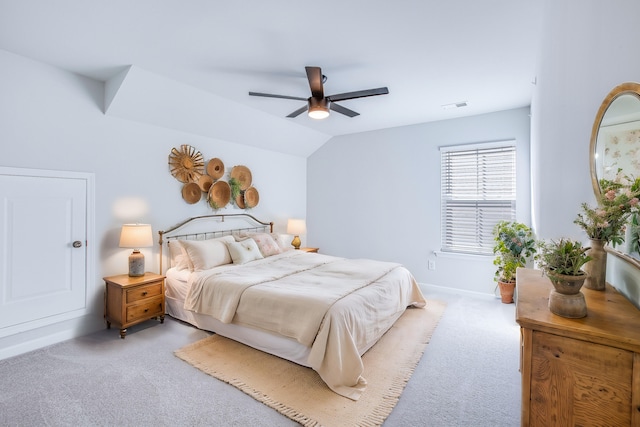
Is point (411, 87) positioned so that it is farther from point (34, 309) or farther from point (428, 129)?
point (34, 309)

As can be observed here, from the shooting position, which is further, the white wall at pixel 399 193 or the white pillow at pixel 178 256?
the white wall at pixel 399 193

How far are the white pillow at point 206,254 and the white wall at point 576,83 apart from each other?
3456 mm

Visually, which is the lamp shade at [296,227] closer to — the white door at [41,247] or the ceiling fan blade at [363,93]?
the ceiling fan blade at [363,93]

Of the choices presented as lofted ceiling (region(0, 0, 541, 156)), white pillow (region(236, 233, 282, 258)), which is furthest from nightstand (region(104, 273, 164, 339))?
lofted ceiling (region(0, 0, 541, 156))

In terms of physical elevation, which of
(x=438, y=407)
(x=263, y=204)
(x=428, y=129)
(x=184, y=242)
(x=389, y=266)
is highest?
(x=428, y=129)

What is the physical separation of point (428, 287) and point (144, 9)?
485cm

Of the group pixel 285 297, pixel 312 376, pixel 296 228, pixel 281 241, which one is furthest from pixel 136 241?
pixel 296 228

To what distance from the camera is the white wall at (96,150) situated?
111 inches

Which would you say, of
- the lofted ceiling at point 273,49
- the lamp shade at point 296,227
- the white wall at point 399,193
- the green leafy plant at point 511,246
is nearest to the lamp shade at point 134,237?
the lofted ceiling at point 273,49

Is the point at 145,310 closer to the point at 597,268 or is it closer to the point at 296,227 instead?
the point at 296,227

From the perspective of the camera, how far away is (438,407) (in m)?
2.14

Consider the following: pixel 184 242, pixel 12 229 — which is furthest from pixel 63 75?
pixel 184 242

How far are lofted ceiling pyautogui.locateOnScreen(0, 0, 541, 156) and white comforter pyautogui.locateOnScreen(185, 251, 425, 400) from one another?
2.14m

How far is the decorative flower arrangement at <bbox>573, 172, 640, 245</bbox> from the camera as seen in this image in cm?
110
